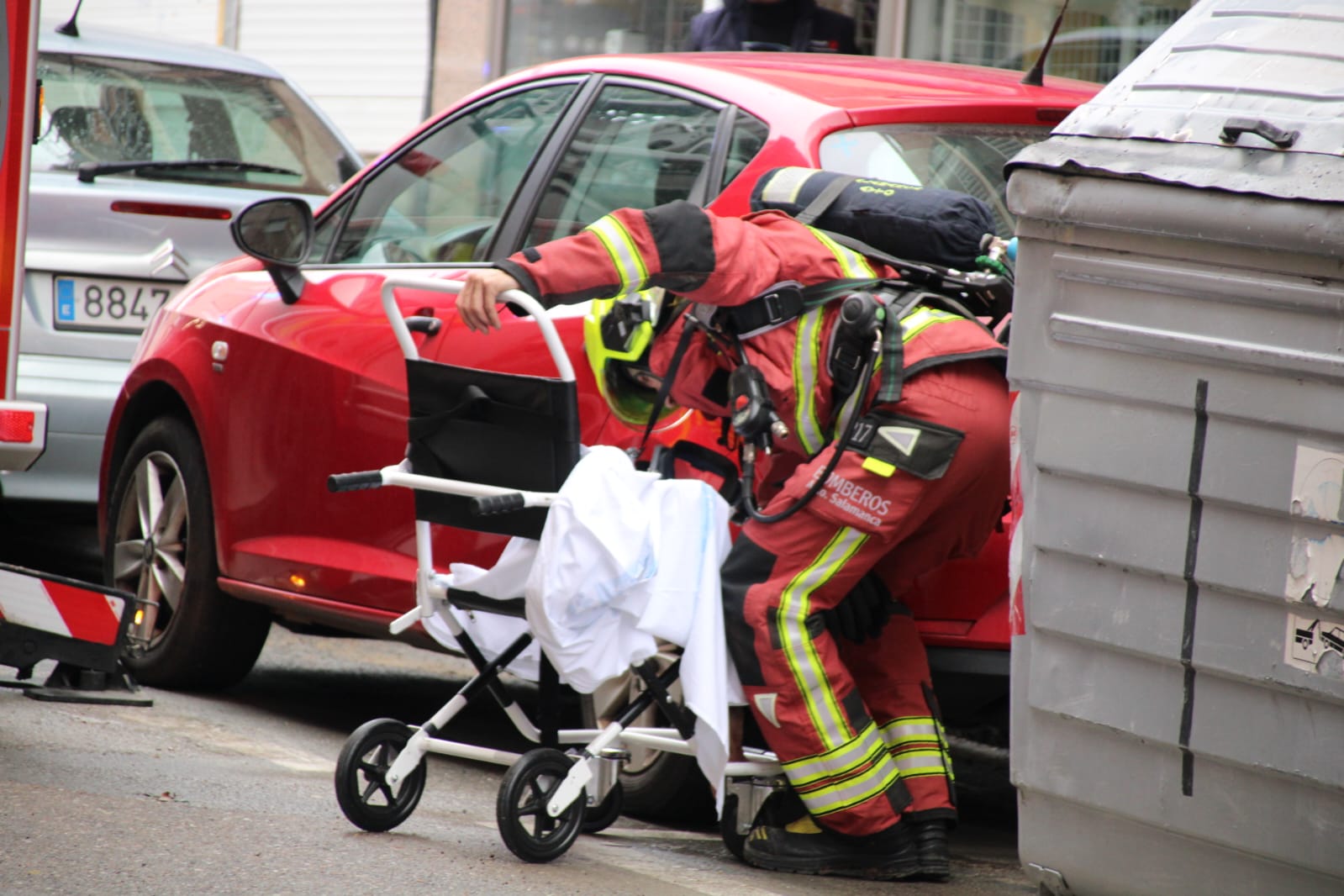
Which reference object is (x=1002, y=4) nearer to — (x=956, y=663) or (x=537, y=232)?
(x=537, y=232)

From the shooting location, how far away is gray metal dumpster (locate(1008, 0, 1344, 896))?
8.84 ft

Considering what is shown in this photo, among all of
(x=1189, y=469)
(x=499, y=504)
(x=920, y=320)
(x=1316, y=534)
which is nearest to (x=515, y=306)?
(x=499, y=504)

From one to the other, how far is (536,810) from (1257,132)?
1870 mm

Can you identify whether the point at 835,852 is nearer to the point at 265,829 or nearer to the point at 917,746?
the point at 917,746

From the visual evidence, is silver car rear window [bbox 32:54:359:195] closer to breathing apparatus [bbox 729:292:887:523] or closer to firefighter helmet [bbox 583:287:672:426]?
firefighter helmet [bbox 583:287:672:426]

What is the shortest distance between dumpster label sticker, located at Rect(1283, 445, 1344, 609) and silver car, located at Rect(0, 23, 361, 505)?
4259mm

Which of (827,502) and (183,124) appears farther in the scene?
(183,124)

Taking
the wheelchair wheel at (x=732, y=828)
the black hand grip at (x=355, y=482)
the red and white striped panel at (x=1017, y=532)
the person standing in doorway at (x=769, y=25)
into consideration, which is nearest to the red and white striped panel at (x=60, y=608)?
the black hand grip at (x=355, y=482)

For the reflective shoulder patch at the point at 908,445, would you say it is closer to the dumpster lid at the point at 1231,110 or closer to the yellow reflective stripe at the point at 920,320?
the yellow reflective stripe at the point at 920,320

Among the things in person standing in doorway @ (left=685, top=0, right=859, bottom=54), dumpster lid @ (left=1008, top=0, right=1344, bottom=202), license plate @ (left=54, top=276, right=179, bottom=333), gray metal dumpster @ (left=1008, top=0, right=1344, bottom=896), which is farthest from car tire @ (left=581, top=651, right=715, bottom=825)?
person standing in doorway @ (left=685, top=0, right=859, bottom=54)

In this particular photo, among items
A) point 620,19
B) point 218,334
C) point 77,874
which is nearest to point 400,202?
point 218,334

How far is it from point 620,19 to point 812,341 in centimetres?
850

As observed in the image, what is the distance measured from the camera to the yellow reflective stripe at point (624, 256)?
3570 mm

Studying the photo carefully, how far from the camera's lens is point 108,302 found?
6477 millimetres
